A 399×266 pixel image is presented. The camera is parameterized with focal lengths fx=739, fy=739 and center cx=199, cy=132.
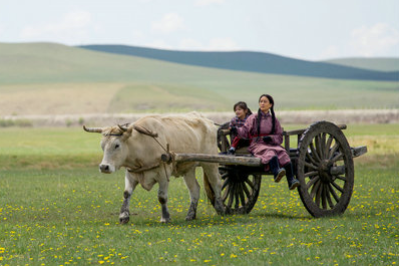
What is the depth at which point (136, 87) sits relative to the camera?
428ft

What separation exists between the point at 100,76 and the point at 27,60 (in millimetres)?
20256

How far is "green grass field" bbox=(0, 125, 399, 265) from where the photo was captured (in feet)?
34.6

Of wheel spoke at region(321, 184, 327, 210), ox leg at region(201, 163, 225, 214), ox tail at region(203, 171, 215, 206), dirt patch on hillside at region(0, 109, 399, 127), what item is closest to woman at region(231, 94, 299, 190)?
wheel spoke at region(321, 184, 327, 210)

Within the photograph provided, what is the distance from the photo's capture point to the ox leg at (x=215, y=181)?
15656mm

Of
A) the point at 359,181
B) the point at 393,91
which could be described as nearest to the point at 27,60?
the point at 393,91

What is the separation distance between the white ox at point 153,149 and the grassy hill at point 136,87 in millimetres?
83875

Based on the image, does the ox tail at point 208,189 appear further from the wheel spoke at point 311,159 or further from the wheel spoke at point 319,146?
the wheel spoke at point 319,146

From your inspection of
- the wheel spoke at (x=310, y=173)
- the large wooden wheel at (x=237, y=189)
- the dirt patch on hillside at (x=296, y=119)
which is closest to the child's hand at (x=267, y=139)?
the wheel spoke at (x=310, y=173)

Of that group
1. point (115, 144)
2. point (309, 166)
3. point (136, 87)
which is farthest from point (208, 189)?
point (136, 87)

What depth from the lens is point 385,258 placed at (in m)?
10.2

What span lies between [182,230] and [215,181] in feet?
8.87

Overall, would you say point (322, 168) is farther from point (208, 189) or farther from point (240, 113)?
point (208, 189)

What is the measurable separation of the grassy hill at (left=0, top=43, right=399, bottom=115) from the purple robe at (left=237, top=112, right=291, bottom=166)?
277 feet

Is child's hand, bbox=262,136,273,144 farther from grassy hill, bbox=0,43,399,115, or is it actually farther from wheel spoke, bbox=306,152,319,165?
grassy hill, bbox=0,43,399,115
